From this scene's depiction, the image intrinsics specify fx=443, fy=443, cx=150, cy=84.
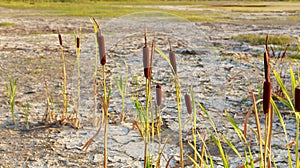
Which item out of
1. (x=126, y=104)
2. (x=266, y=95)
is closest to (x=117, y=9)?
(x=126, y=104)

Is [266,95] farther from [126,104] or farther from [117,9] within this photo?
[117,9]

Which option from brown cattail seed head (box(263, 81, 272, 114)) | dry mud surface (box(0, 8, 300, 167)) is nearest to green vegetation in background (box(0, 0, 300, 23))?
dry mud surface (box(0, 8, 300, 167))

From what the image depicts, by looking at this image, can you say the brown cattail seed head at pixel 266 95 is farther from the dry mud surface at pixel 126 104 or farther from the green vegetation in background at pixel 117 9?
the green vegetation in background at pixel 117 9

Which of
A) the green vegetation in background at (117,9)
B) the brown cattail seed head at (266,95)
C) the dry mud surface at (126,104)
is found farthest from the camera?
the green vegetation in background at (117,9)

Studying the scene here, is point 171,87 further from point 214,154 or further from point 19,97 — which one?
point 214,154

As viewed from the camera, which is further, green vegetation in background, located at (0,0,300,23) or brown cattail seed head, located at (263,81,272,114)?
green vegetation in background, located at (0,0,300,23)

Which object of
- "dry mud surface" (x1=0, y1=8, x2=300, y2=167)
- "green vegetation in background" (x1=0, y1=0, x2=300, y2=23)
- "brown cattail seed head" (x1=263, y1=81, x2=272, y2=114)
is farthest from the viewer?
"green vegetation in background" (x1=0, y1=0, x2=300, y2=23)

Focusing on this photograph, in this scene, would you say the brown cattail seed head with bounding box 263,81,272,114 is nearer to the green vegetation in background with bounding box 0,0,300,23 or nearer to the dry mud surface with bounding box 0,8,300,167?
the dry mud surface with bounding box 0,8,300,167

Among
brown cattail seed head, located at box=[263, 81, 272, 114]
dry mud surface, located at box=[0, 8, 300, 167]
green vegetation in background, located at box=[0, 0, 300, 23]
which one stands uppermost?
brown cattail seed head, located at box=[263, 81, 272, 114]

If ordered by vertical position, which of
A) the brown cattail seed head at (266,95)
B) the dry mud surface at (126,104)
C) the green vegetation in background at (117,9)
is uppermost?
the brown cattail seed head at (266,95)

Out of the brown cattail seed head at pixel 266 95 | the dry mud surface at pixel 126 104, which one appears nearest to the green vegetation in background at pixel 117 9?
the dry mud surface at pixel 126 104

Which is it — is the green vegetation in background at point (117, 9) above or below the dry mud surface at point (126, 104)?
below

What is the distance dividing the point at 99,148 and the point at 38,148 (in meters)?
0.35

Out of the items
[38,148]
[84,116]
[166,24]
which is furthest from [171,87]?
[166,24]
